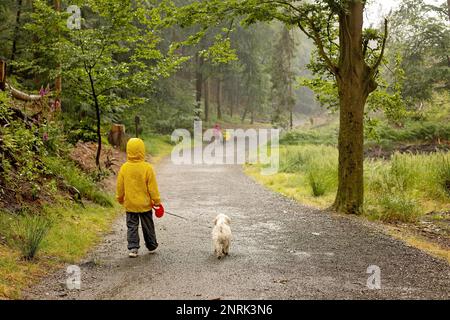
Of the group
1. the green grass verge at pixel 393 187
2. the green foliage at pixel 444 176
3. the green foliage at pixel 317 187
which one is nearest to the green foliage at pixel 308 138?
the green grass verge at pixel 393 187

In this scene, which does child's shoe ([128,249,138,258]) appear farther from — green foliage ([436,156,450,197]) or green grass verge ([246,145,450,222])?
green foliage ([436,156,450,197])

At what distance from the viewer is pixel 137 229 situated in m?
6.78

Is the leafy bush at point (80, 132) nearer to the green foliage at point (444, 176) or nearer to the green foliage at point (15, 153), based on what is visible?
the green foliage at point (15, 153)

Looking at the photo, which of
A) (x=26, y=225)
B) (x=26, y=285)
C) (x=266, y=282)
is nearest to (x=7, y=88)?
(x=26, y=225)

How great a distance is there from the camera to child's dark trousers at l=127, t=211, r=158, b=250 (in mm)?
6665

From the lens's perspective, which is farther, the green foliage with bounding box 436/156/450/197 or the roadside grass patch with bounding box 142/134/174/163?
the roadside grass patch with bounding box 142/134/174/163

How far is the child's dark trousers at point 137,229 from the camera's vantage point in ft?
21.9

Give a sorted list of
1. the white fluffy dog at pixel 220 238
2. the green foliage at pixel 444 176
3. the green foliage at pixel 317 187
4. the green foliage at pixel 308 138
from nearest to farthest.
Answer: the white fluffy dog at pixel 220 238
the green foliage at pixel 444 176
the green foliage at pixel 317 187
the green foliage at pixel 308 138

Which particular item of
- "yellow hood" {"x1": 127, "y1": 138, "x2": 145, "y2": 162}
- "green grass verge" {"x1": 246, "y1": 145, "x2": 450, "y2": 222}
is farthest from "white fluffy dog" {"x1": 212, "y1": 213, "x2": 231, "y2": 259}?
"green grass verge" {"x1": 246, "y1": 145, "x2": 450, "y2": 222}

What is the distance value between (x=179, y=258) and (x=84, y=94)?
638 cm

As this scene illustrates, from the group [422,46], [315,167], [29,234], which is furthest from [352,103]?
[422,46]

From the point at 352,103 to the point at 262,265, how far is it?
5523 mm

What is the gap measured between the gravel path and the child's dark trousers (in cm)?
22

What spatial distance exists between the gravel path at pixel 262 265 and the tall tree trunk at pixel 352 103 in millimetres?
777
